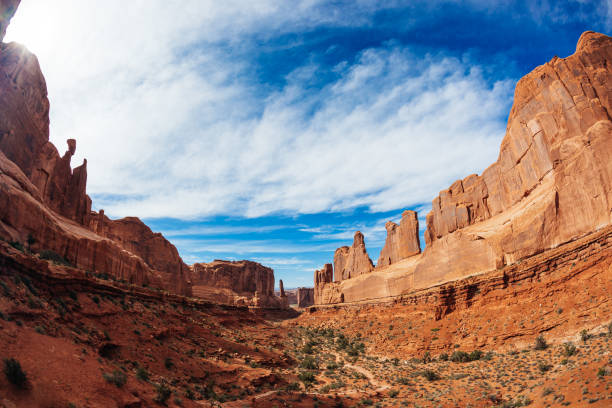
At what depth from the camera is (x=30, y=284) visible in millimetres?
16406

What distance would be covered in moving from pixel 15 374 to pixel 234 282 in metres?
95.3

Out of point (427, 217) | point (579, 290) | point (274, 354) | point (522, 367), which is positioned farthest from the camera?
point (427, 217)

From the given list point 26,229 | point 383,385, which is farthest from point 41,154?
point 383,385

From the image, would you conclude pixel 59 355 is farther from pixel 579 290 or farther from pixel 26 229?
pixel 579 290

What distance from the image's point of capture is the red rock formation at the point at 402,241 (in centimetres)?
5306

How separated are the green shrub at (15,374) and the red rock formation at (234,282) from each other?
81.7 m

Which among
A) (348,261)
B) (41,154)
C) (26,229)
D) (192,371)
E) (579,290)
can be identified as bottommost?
(192,371)

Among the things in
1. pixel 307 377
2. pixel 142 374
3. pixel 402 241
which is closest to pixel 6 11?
pixel 142 374

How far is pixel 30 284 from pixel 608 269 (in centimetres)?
3343

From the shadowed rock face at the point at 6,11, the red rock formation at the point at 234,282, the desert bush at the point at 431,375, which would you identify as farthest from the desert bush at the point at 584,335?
the red rock formation at the point at 234,282

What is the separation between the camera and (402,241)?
181 feet

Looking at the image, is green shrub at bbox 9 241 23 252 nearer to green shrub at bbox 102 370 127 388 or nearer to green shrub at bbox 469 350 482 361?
green shrub at bbox 102 370 127 388

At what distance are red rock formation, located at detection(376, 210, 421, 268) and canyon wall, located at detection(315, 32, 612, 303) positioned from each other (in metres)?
6.32

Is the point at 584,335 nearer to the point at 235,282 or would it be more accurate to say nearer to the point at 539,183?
the point at 539,183
